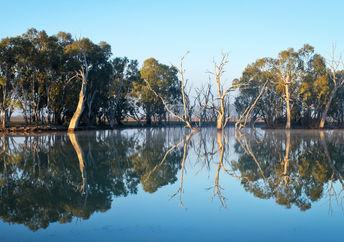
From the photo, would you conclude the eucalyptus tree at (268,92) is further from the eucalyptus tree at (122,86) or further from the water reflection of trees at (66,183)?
the water reflection of trees at (66,183)

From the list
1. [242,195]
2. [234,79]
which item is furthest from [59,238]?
[234,79]

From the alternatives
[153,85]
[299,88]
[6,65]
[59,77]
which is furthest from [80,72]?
[299,88]

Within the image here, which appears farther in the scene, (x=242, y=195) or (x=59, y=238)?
(x=242, y=195)

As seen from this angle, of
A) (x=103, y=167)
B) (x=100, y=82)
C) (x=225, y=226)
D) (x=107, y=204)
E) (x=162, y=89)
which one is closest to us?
(x=225, y=226)

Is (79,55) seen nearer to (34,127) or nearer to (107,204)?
(34,127)

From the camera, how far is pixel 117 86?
48.6 meters

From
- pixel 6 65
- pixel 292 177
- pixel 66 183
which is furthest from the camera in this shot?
pixel 6 65

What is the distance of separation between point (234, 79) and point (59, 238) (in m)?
55.1

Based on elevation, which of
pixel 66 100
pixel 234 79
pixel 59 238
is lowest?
pixel 59 238

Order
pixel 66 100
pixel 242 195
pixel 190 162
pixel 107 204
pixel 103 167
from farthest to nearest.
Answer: pixel 66 100 < pixel 190 162 < pixel 103 167 < pixel 242 195 < pixel 107 204

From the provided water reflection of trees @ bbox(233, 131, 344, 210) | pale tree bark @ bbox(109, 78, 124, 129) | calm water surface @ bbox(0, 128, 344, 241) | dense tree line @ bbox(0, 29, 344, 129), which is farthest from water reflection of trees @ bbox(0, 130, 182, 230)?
pale tree bark @ bbox(109, 78, 124, 129)

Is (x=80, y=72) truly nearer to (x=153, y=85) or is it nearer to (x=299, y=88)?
(x=153, y=85)

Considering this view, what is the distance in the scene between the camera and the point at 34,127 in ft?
105

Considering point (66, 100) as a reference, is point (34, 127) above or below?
below
